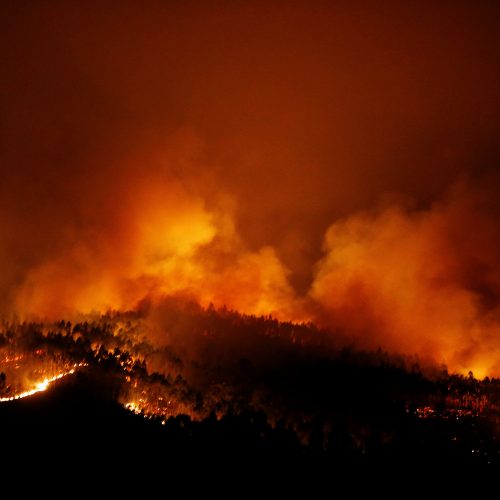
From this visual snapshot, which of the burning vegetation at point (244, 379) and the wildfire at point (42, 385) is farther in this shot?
the burning vegetation at point (244, 379)

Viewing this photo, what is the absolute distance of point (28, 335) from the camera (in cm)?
6656

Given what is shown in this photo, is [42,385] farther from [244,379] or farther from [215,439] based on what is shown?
[244,379]

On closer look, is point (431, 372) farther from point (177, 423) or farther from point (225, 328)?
point (177, 423)

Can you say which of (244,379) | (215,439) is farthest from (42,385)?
Answer: (244,379)

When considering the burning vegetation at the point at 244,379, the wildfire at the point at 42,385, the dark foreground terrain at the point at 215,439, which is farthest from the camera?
the burning vegetation at the point at 244,379

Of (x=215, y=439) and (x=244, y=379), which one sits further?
(x=244, y=379)

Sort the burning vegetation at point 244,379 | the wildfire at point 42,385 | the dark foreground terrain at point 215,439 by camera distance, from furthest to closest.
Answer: the burning vegetation at point 244,379 < the wildfire at point 42,385 < the dark foreground terrain at point 215,439

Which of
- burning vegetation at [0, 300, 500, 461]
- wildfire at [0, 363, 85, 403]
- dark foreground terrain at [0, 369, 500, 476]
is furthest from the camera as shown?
burning vegetation at [0, 300, 500, 461]

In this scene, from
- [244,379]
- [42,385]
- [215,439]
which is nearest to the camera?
[215,439]

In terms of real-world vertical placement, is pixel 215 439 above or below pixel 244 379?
below

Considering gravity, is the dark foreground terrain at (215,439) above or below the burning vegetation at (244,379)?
below

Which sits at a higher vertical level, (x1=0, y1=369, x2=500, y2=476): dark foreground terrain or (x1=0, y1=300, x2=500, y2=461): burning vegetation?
(x1=0, y1=300, x2=500, y2=461): burning vegetation

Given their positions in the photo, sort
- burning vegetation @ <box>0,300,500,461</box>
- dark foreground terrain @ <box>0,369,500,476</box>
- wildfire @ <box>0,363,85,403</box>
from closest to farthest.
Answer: dark foreground terrain @ <box>0,369,500,476</box> < wildfire @ <box>0,363,85,403</box> < burning vegetation @ <box>0,300,500,461</box>

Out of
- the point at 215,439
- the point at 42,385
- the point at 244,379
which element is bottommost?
the point at 215,439
